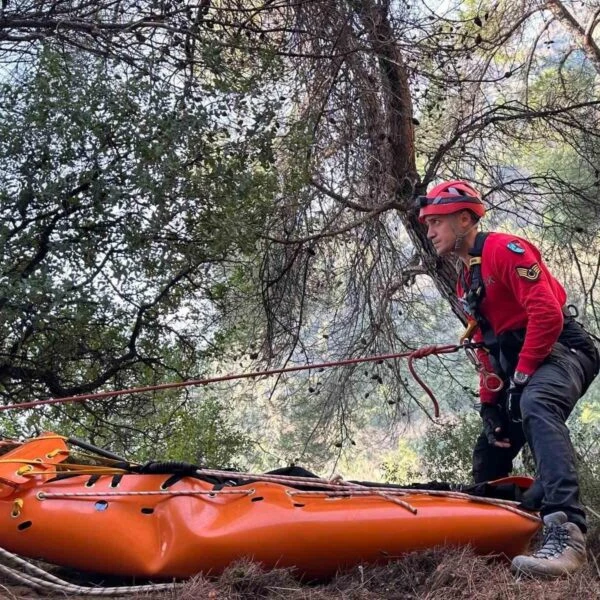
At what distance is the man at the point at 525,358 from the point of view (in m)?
2.71

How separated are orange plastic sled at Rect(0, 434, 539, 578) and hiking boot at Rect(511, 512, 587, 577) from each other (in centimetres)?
15

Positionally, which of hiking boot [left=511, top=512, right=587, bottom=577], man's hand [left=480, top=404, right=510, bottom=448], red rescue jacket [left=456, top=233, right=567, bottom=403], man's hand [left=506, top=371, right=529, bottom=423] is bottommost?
hiking boot [left=511, top=512, right=587, bottom=577]

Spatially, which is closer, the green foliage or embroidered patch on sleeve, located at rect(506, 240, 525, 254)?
embroidered patch on sleeve, located at rect(506, 240, 525, 254)

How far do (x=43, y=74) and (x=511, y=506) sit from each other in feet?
9.90

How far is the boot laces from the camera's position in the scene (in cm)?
260

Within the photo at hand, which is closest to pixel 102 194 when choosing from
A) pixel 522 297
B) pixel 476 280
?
pixel 476 280

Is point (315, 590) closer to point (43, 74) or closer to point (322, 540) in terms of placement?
point (322, 540)

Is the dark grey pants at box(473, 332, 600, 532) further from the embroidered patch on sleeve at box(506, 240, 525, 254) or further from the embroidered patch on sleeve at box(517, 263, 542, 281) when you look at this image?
the embroidered patch on sleeve at box(506, 240, 525, 254)

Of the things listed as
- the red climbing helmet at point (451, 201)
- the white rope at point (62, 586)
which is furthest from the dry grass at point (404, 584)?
the red climbing helmet at point (451, 201)

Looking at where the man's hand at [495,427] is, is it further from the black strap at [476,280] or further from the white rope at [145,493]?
the white rope at [145,493]

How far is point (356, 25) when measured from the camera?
5.24 meters

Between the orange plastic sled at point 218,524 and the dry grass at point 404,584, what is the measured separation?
7 cm

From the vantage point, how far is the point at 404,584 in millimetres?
2465

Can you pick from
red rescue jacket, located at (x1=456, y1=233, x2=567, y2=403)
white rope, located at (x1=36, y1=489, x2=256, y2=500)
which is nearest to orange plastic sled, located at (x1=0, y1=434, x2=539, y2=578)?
white rope, located at (x1=36, y1=489, x2=256, y2=500)
